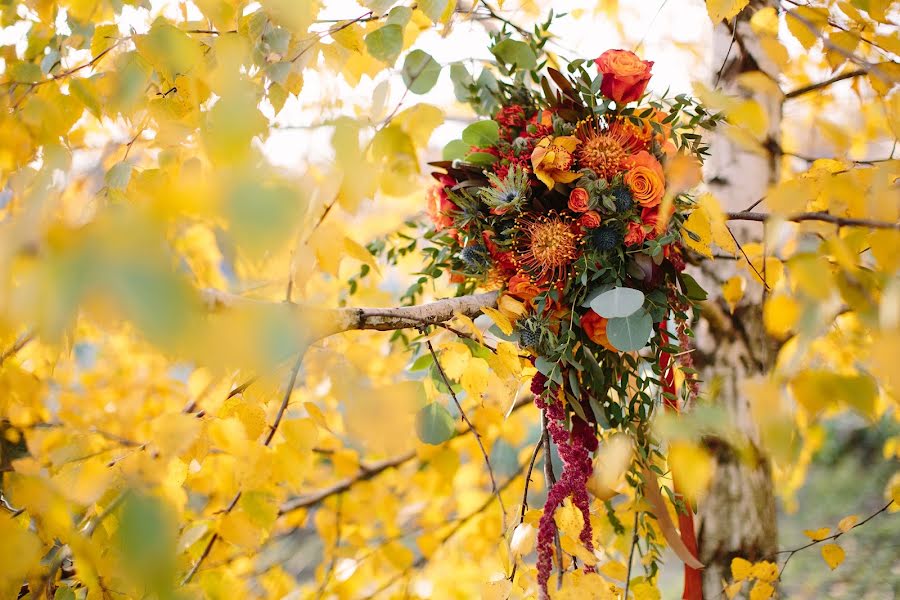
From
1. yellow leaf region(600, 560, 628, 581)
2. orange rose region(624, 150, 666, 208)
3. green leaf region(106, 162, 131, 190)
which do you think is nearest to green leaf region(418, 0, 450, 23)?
orange rose region(624, 150, 666, 208)

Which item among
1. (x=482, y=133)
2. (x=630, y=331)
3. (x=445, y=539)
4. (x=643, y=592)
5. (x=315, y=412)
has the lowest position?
(x=643, y=592)

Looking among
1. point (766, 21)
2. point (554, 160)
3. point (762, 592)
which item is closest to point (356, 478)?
point (762, 592)

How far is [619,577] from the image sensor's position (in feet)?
2.99

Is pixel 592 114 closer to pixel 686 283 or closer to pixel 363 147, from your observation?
pixel 686 283

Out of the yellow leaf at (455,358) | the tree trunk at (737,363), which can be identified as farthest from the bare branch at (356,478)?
the yellow leaf at (455,358)

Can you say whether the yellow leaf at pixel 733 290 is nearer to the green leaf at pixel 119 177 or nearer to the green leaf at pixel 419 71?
the green leaf at pixel 419 71

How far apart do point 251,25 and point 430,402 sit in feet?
1.81

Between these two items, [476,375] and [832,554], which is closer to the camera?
[476,375]

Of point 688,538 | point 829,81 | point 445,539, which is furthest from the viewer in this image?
point 445,539

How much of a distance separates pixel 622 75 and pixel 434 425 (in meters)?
0.54

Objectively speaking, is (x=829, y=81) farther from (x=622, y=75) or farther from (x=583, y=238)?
(x=583, y=238)

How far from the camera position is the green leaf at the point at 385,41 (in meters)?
0.63

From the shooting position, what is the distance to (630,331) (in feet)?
2.25

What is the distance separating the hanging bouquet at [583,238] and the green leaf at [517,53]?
10 centimetres
